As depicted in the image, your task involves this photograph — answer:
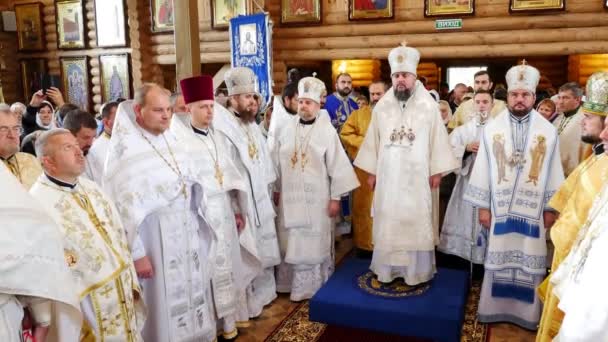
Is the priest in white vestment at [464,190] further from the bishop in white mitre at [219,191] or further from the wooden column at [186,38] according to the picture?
the wooden column at [186,38]

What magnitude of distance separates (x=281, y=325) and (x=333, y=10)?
7.75m

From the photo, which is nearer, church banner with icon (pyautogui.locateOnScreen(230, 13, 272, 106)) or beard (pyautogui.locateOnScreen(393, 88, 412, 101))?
beard (pyautogui.locateOnScreen(393, 88, 412, 101))

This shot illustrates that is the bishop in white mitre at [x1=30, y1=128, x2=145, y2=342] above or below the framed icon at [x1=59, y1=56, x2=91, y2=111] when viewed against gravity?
below

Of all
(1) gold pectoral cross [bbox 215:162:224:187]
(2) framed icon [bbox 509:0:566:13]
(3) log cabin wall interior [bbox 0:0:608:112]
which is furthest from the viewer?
(3) log cabin wall interior [bbox 0:0:608:112]

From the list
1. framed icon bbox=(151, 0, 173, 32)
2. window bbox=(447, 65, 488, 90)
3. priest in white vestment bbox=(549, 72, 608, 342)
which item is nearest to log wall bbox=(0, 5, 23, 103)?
framed icon bbox=(151, 0, 173, 32)

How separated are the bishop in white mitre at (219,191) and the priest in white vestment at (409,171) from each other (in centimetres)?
118

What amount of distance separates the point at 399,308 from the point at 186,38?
12.6 ft

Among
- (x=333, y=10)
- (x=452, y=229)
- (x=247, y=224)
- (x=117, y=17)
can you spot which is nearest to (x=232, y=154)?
(x=247, y=224)

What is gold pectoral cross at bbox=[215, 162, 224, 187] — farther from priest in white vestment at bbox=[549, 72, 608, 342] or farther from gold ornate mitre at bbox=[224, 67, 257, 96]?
priest in white vestment at bbox=[549, 72, 608, 342]

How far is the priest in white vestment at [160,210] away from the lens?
3314 millimetres

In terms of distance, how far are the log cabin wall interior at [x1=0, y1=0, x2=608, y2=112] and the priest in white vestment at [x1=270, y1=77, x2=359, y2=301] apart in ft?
19.2

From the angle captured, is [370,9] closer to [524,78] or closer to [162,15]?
[162,15]

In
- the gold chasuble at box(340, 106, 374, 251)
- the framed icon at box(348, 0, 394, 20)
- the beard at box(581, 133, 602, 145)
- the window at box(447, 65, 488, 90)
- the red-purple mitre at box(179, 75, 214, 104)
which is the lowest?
the gold chasuble at box(340, 106, 374, 251)

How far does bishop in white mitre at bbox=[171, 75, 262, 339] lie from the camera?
387 centimetres
